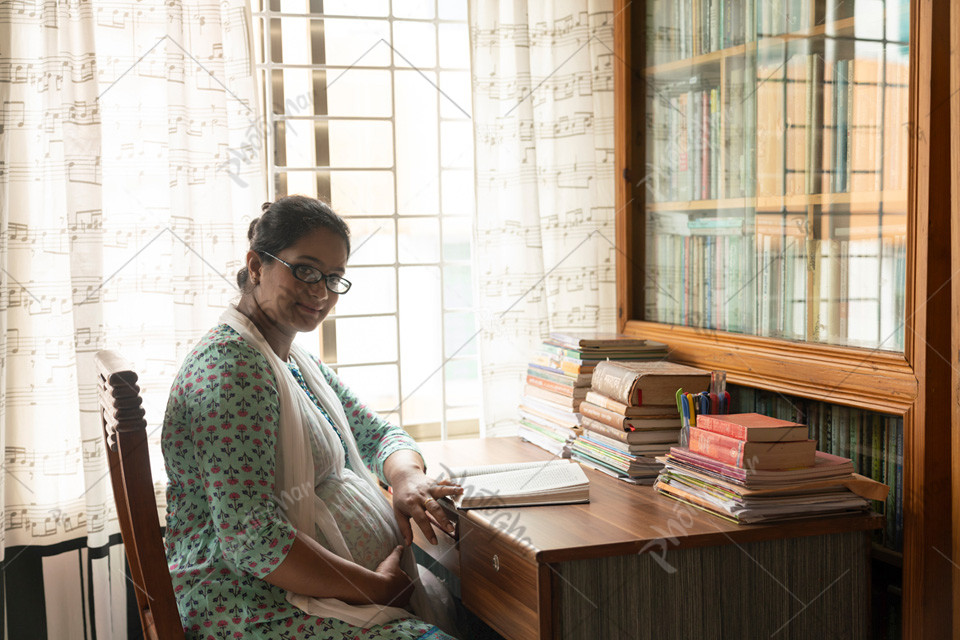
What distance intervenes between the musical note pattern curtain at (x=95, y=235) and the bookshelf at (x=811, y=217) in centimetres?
101

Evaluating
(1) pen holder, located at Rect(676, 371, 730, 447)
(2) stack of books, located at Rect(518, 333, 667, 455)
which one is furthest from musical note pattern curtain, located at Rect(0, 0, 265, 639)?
(1) pen holder, located at Rect(676, 371, 730, 447)

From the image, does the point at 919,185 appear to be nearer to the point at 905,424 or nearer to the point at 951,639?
the point at 905,424

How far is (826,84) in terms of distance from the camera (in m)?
1.62

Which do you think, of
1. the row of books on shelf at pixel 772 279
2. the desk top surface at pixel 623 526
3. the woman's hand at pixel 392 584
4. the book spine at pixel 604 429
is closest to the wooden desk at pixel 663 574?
the desk top surface at pixel 623 526

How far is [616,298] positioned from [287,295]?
1102 mm

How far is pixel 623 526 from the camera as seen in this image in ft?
4.69

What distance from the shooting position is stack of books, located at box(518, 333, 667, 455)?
2.00m

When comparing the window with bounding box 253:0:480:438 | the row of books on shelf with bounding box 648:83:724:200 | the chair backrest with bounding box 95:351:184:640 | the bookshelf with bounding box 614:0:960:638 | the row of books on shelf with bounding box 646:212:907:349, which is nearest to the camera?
the chair backrest with bounding box 95:351:184:640

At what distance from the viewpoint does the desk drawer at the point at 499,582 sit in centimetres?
135

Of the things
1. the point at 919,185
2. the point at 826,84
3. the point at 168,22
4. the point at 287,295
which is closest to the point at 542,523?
the point at 287,295

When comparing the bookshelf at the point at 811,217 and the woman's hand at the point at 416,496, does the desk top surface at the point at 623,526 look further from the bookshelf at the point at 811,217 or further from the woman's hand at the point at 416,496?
the bookshelf at the point at 811,217

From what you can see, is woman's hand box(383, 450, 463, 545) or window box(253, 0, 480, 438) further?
window box(253, 0, 480, 438)

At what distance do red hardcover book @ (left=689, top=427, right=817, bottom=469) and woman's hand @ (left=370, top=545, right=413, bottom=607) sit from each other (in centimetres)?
59

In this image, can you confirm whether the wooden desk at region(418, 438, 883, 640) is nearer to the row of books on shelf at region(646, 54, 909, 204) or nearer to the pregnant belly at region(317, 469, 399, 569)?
the pregnant belly at region(317, 469, 399, 569)
